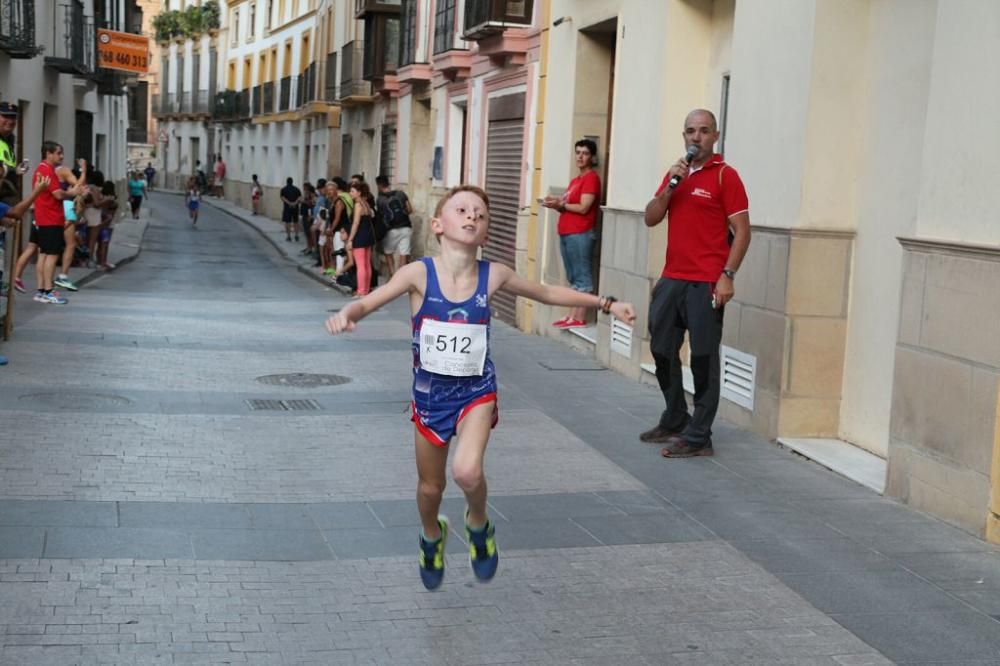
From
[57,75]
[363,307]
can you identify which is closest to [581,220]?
[363,307]

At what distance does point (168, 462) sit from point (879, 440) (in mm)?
4266

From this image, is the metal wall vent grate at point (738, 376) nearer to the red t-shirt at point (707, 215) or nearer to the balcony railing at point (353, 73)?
the red t-shirt at point (707, 215)

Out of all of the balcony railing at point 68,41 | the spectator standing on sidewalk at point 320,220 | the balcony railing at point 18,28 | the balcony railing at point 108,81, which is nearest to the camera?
the balcony railing at point 18,28

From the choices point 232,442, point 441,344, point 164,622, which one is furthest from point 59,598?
point 232,442

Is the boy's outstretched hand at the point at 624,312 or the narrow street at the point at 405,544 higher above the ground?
the boy's outstretched hand at the point at 624,312

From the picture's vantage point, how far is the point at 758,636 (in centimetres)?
493

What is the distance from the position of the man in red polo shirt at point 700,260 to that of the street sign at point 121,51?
2346 cm

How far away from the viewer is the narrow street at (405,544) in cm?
480

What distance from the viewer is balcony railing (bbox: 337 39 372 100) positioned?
32.8 m

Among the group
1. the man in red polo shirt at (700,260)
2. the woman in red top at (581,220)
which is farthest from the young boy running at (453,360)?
the woman in red top at (581,220)

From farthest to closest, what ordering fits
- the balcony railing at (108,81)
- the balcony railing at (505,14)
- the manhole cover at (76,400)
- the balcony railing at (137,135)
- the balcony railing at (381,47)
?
the balcony railing at (137,135) < the balcony railing at (108,81) < the balcony railing at (381,47) < the balcony railing at (505,14) < the manhole cover at (76,400)

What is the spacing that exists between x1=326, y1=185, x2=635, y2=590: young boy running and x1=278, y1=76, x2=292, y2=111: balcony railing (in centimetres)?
4244

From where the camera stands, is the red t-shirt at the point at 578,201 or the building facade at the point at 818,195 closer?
the building facade at the point at 818,195

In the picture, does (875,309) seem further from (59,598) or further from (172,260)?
(172,260)
